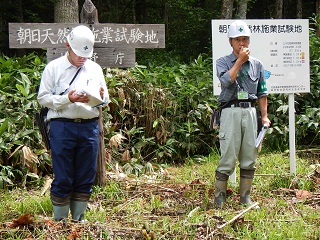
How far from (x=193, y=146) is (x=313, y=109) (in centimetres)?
189

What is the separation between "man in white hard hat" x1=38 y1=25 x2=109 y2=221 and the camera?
3736 millimetres

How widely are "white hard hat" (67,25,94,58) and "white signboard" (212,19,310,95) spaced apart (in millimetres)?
2282

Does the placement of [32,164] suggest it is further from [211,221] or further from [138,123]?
[211,221]

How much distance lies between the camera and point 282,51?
17.9 feet

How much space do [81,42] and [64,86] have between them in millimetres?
388

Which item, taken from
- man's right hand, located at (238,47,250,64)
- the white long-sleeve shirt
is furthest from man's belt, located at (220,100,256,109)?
the white long-sleeve shirt

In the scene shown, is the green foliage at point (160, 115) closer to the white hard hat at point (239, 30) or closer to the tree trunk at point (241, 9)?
the white hard hat at point (239, 30)

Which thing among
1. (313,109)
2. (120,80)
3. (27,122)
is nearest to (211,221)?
(27,122)

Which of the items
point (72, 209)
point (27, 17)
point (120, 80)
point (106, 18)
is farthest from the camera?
point (106, 18)

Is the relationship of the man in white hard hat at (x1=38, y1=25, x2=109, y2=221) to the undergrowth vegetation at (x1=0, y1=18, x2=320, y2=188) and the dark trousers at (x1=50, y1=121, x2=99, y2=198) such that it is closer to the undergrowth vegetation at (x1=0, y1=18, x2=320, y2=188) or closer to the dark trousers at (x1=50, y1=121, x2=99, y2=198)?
the dark trousers at (x1=50, y1=121, x2=99, y2=198)

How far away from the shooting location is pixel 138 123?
680 centimetres

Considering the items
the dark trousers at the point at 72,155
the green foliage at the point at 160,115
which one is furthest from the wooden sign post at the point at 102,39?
the green foliage at the point at 160,115

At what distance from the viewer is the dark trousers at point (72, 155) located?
378 cm

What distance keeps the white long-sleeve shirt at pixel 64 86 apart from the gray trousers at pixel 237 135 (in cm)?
130
